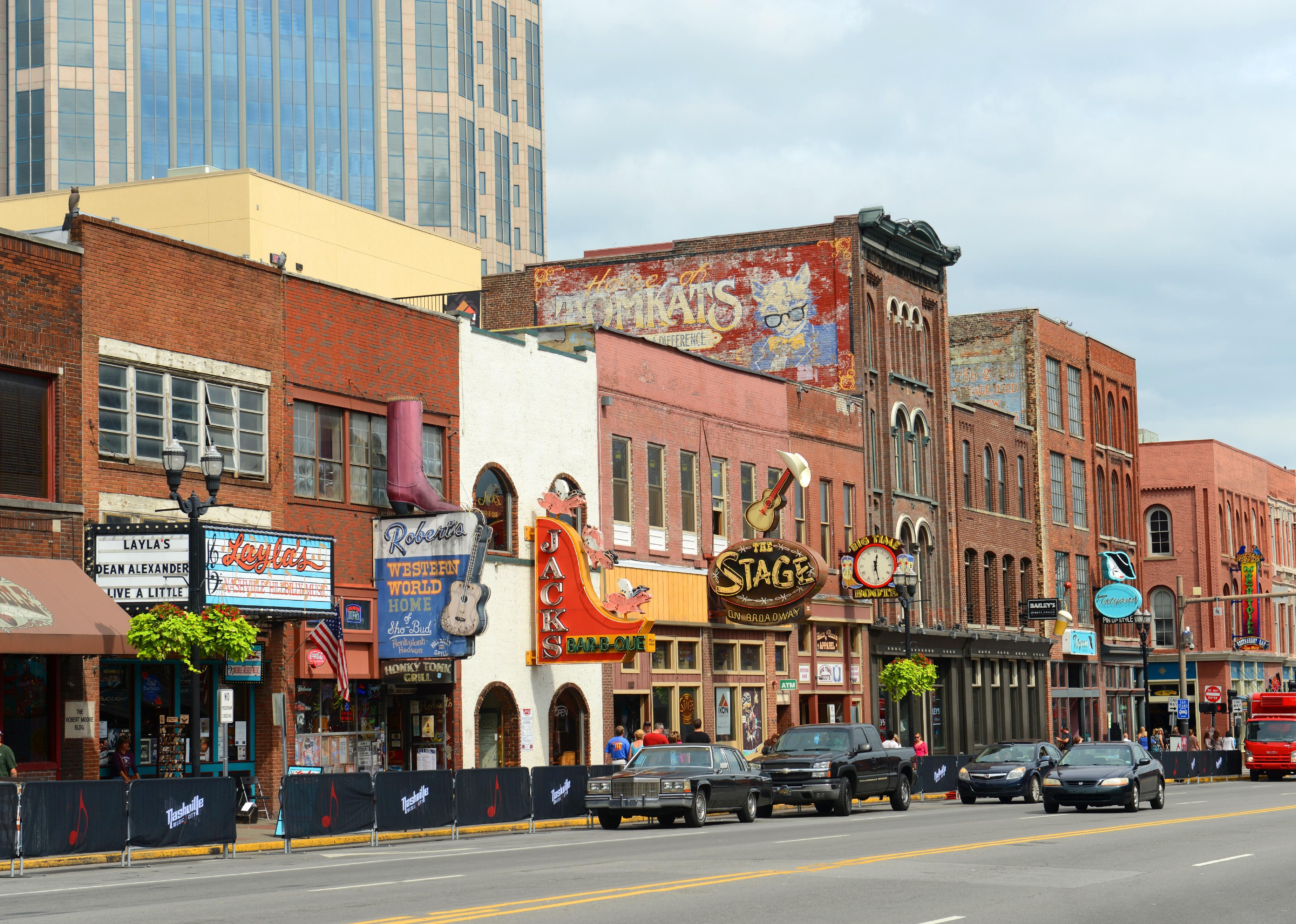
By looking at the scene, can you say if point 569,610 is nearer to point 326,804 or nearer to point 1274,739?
point 326,804

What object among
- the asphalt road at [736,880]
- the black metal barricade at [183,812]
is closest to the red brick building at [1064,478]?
the asphalt road at [736,880]

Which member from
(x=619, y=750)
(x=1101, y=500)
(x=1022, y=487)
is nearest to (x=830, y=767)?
(x=619, y=750)

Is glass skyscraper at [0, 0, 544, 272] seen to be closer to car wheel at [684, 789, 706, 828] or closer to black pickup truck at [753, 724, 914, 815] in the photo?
black pickup truck at [753, 724, 914, 815]

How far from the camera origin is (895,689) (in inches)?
1871

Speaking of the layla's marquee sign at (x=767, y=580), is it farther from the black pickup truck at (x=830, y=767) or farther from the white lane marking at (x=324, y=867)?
the white lane marking at (x=324, y=867)

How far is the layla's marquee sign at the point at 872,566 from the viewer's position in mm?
49688

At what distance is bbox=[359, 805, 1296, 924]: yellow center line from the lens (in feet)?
52.2

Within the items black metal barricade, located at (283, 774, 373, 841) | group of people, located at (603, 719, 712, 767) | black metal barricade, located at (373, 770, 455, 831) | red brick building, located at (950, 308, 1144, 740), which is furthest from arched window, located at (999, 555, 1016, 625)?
black metal barricade, located at (283, 774, 373, 841)

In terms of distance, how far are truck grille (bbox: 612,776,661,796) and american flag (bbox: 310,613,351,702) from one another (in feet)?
20.1

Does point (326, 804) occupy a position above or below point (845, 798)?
above

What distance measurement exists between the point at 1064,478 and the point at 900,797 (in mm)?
36228

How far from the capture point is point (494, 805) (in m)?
30.2

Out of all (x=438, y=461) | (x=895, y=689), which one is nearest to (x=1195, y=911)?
(x=438, y=461)

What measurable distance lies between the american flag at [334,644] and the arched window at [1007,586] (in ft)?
116
